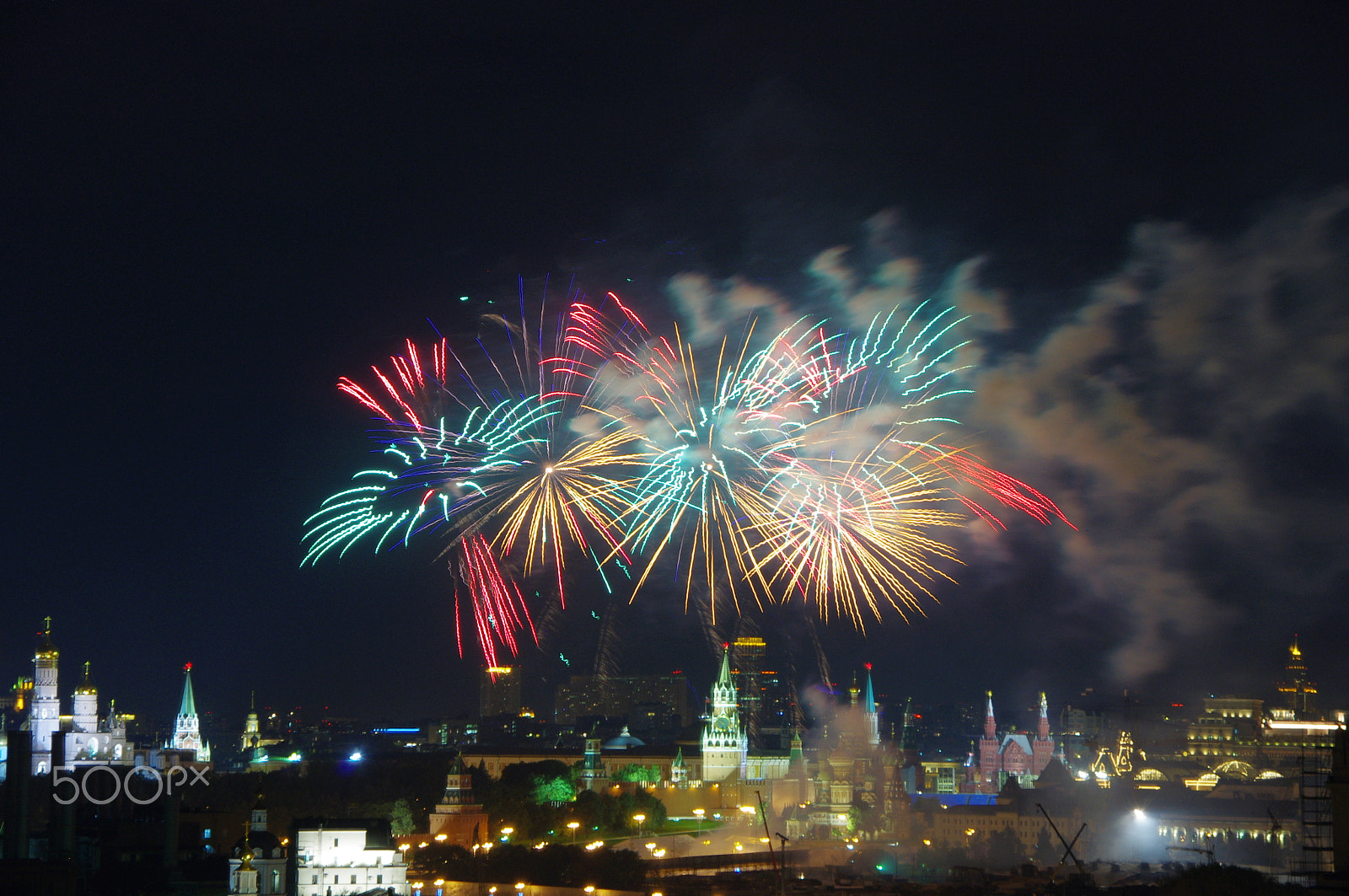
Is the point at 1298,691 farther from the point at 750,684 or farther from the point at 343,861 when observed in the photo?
the point at 343,861

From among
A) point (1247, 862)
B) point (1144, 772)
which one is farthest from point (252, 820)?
point (1144, 772)

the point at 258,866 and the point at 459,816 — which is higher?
the point at 258,866

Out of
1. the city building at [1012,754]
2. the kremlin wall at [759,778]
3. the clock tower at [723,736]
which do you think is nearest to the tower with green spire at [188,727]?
the kremlin wall at [759,778]

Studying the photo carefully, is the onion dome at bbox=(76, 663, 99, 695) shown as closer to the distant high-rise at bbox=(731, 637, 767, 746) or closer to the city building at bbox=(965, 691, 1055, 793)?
the distant high-rise at bbox=(731, 637, 767, 746)

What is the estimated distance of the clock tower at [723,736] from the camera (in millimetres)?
82562

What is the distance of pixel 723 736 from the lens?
84.1 meters

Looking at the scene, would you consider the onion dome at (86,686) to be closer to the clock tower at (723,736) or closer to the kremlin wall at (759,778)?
the kremlin wall at (759,778)

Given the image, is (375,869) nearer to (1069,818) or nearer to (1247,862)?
(1247,862)

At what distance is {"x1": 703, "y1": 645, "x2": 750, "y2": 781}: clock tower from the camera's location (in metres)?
82.6

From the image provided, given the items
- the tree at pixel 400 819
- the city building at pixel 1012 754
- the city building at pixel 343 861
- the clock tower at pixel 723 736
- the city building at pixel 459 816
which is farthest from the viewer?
the city building at pixel 1012 754

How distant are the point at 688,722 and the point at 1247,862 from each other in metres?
67.5

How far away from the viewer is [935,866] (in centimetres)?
5997

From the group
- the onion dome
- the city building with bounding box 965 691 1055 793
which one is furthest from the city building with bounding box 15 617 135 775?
the city building with bounding box 965 691 1055 793

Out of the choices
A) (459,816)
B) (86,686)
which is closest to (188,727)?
(86,686)
